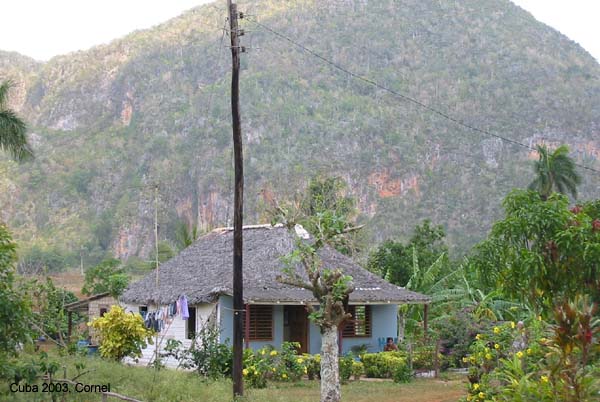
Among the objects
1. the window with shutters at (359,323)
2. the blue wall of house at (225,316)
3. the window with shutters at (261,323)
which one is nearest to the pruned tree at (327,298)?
the blue wall of house at (225,316)

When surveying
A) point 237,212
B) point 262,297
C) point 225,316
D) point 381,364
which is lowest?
point 381,364

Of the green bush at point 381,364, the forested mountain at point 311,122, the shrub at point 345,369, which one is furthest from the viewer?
the forested mountain at point 311,122

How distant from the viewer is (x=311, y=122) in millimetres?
93938

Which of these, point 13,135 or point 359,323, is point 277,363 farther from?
point 13,135

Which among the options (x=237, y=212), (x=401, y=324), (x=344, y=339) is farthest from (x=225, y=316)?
A: (x=237, y=212)

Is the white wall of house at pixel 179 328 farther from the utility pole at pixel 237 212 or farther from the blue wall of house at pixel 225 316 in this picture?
the utility pole at pixel 237 212

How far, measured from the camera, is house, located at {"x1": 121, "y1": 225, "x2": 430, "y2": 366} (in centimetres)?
2580

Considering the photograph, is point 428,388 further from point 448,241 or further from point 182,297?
point 448,241

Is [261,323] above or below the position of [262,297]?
below

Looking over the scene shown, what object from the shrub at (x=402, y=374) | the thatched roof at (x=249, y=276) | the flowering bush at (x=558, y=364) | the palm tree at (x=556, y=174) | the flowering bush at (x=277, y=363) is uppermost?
the palm tree at (x=556, y=174)

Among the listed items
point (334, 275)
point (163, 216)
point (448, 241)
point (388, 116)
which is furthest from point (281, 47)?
point (334, 275)

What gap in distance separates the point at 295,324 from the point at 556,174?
24.3 m

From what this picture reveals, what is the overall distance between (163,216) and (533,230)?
72.6 meters

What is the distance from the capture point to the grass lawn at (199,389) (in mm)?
16500
